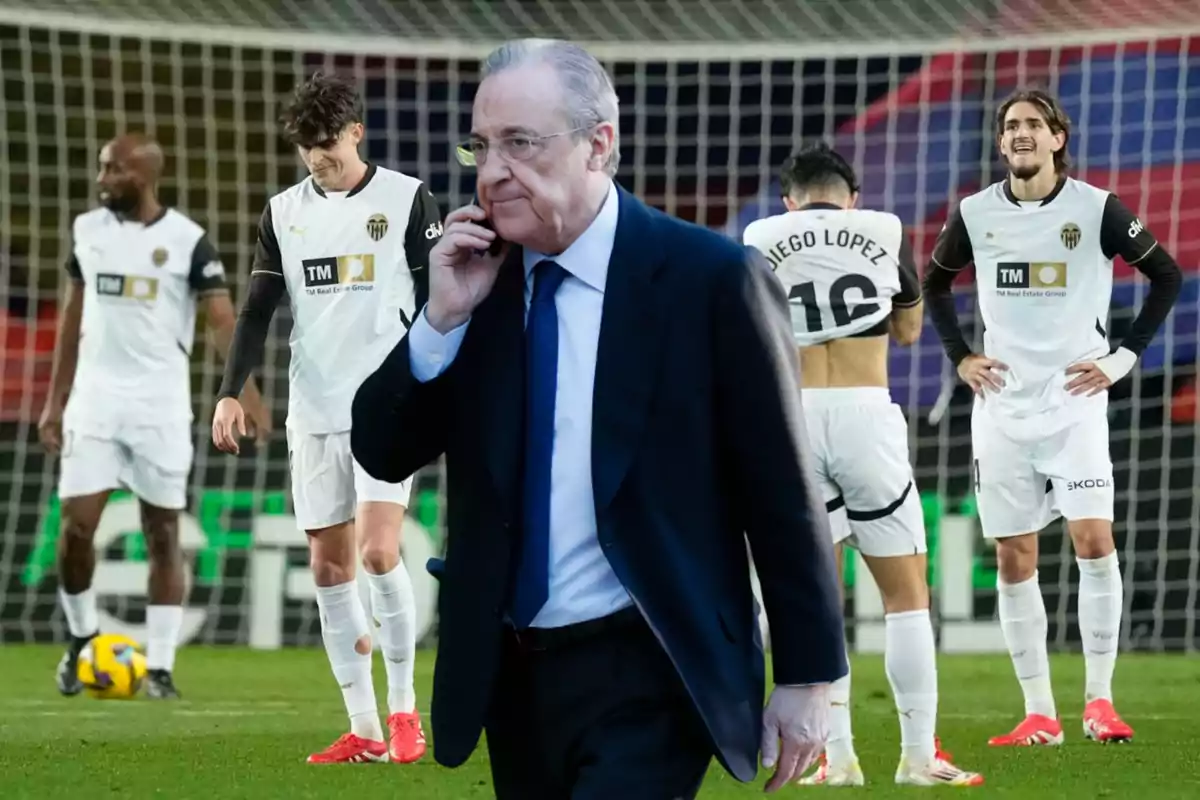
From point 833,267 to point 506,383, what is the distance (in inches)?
133

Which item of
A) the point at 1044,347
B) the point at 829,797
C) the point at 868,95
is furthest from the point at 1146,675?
the point at 829,797

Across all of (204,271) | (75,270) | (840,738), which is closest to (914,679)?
(840,738)

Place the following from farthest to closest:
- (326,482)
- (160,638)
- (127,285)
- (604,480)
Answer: (127,285)
(160,638)
(326,482)
(604,480)

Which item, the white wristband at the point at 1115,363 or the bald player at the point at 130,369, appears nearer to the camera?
the white wristband at the point at 1115,363

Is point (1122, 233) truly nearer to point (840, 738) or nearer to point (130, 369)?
point (840, 738)

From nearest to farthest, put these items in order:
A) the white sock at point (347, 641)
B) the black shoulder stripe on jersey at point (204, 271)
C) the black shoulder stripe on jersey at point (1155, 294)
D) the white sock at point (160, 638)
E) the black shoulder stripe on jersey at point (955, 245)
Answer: the white sock at point (347, 641) → the black shoulder stripe on jersey at point (1155, 294) → the black shoulder stripe on jersey at point (955, 245) → the white sock at point (160, 638) → the black shoulder stripe on jersey at point (204, 271)

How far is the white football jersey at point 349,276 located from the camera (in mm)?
6734

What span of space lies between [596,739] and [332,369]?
3915 millimetres

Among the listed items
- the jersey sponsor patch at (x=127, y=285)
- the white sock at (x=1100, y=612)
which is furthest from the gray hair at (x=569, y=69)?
the jersey sponsor patch at (x=127, y=285)

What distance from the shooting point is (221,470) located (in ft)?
42.3

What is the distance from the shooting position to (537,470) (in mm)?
3012

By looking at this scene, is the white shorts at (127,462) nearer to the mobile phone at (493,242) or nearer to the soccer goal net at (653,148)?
the soccer goal net at (653,148)

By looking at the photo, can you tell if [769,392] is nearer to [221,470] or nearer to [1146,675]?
[1146,675]

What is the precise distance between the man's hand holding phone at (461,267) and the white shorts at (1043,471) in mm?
5016
